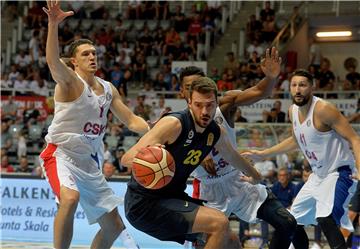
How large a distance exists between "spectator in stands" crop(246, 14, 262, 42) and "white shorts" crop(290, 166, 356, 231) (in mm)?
12312

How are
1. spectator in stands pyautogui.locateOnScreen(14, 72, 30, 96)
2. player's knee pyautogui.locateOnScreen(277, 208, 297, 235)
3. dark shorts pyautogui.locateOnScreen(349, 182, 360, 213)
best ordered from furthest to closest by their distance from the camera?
spectator in stands pyautogui.locateOnScreen(14, 72, 30, 96), dark shorts pyautogui.locateOnScreen(349, 182, 360, 213), player's knee pyautogui.locateOnScreen(277, 208, 297, 235)

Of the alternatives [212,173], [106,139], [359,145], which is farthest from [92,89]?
[106,139]

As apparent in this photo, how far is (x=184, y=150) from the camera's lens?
5.63 metres

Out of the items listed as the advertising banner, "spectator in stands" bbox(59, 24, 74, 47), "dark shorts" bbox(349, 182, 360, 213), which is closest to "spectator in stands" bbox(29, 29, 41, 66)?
"spectator in stands" bbox(59, 24, 74, 47)

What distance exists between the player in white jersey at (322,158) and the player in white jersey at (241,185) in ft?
1.68

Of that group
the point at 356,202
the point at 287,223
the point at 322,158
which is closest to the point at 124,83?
the point at 356,202

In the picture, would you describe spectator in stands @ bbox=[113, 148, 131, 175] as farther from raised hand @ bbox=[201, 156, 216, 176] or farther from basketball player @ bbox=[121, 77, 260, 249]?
basketball player @ bbox=[121, 77, 260, 249]

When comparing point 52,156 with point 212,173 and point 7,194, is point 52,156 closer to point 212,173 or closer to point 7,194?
point 212,173

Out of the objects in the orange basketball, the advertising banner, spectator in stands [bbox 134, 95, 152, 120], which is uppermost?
the orange basketball

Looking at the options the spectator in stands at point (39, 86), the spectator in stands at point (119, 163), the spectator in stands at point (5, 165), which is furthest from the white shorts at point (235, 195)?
the spectator in stands at point (39, 86)

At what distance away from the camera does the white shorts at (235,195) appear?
696 centimetres

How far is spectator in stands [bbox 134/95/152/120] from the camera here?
1564 cm

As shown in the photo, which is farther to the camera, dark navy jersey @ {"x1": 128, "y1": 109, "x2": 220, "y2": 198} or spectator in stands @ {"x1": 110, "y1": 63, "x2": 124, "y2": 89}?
spectator in stands @ {"x1": 110, "y1": 63, "x2": 124, "y2": 89}

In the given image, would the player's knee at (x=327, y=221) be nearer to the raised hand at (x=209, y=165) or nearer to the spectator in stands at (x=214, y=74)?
the raised hand at (x=209, y=165)
